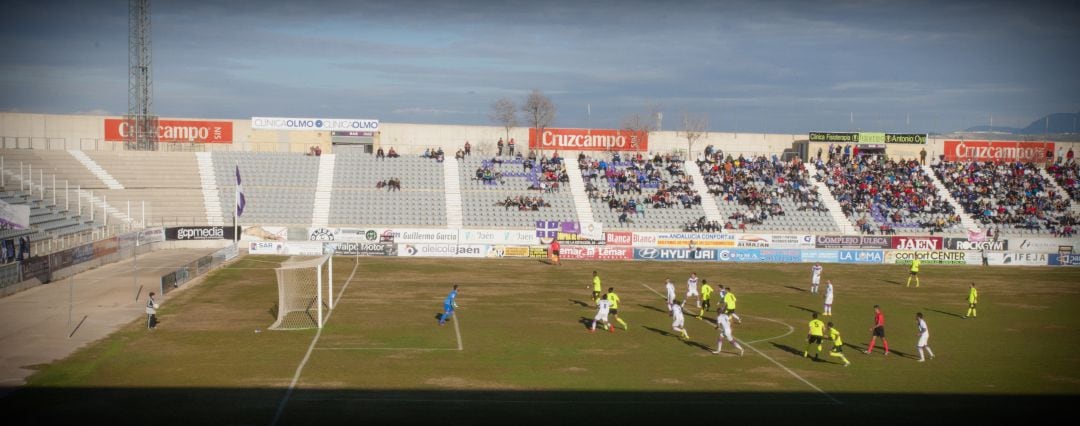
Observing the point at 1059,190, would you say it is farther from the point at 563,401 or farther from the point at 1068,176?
the point at 563,401

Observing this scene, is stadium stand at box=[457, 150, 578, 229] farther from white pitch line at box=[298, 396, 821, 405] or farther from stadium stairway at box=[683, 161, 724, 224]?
white pitch line at box=[298, 396, 821, 405]

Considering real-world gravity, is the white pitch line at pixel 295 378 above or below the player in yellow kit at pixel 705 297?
below

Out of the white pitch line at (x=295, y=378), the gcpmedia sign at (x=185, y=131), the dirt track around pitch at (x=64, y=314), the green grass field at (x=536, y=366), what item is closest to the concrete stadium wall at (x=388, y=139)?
the gcpmedia sign at (x=185, y=131)

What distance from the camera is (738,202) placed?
225 ft

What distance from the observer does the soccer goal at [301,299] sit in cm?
3095

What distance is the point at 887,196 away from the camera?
70.9 metres

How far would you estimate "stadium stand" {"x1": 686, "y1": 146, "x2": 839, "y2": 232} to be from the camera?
65438 millimetres

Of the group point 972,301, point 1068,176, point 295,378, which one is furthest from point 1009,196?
point 295,378

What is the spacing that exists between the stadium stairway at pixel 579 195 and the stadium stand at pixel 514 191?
1.41 feet

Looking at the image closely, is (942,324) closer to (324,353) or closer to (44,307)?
(324,353)

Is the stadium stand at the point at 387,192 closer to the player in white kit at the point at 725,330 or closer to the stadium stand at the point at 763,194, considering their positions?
the stadium stand at the point at 763,194

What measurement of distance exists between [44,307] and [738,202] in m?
50.5

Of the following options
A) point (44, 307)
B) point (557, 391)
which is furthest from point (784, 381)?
point (44, 307)

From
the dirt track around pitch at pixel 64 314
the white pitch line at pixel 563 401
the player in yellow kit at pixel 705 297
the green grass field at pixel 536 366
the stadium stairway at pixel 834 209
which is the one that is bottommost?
the white pitch line at pixel 563 401
